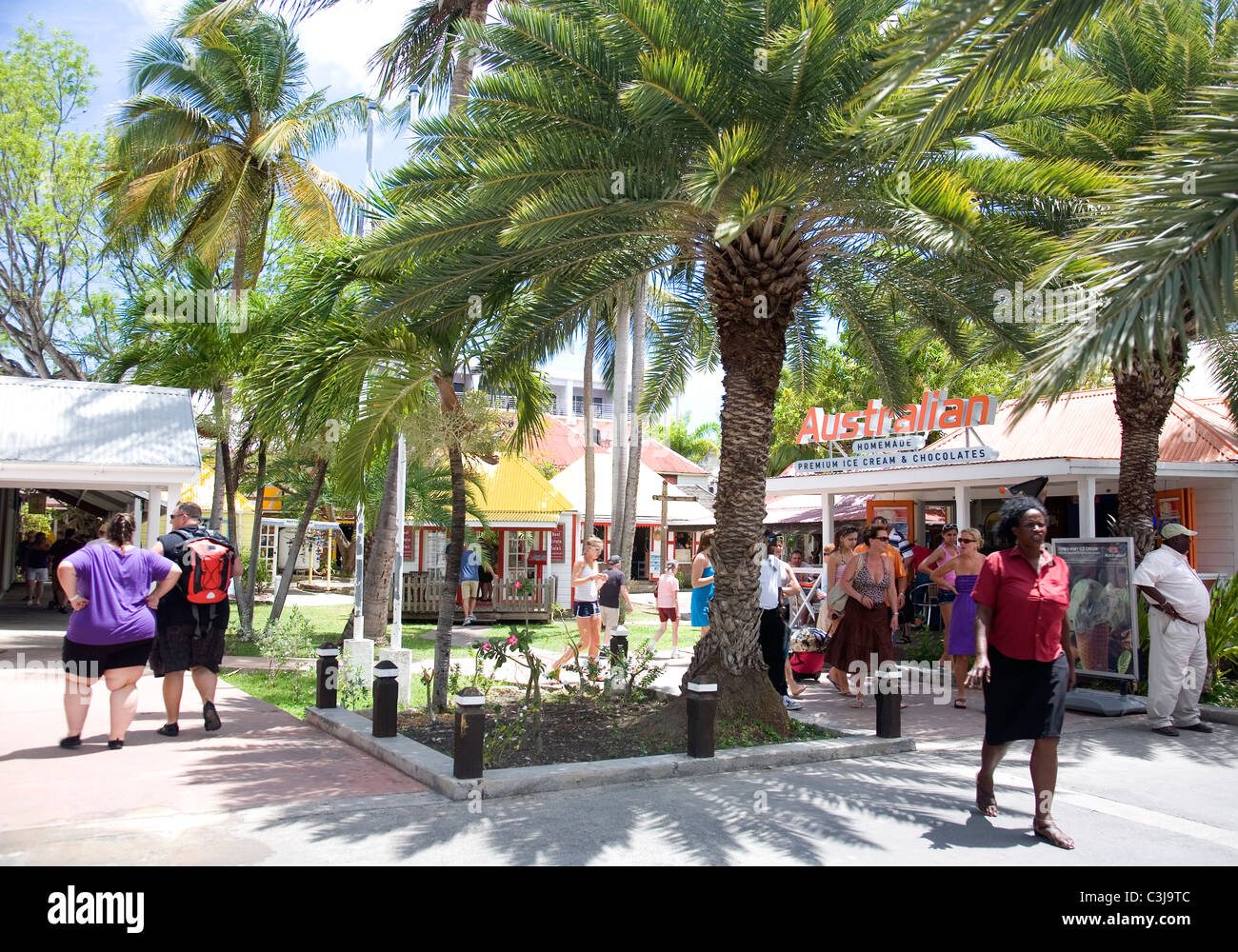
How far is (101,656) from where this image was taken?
7.12 m

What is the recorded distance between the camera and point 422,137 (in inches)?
331

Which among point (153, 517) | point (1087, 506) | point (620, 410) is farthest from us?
point (620, 410)

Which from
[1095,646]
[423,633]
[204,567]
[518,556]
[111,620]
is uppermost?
[204,567]

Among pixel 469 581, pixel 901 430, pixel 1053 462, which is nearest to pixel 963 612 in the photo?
pixel 1053 462

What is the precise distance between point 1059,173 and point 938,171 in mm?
1117

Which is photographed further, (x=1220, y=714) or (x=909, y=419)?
(x=909, y=419)

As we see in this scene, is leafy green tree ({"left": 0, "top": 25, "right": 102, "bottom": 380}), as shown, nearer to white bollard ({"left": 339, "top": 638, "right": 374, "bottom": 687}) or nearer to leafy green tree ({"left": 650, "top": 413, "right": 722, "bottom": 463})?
white bollard ({"left": 339, "top": 638, "right": 374, "bottom": 687})

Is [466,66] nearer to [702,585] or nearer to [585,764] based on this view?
[702,585]

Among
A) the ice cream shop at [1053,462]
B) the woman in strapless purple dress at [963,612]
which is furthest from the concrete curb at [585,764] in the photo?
the ice cream shop at [1053,462]

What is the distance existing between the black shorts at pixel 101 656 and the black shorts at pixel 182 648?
41 cm

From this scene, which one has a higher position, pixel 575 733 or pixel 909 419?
pixel 909 419

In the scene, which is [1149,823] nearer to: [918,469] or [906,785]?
[906,785]

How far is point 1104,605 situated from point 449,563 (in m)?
6.73

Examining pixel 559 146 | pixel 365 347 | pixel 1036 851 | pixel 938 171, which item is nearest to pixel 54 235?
pixel 365 347
